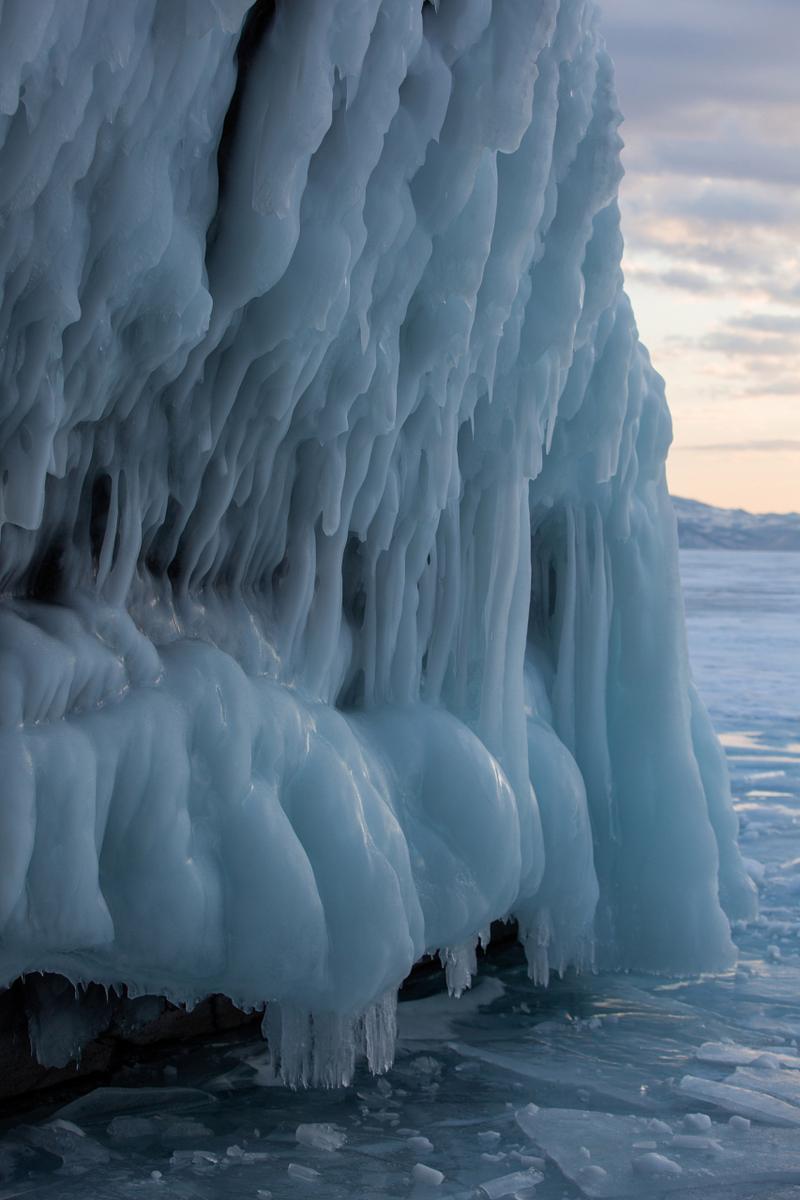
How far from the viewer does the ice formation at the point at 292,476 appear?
2.48 meters

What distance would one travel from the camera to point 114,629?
289 cm

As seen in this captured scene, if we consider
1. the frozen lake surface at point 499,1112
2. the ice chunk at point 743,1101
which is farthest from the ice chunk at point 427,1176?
the ice chunk at point 743,1101

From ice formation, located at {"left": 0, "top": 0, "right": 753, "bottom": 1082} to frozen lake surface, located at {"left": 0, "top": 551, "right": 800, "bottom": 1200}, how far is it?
0.17 meters

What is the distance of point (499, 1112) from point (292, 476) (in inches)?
60.6

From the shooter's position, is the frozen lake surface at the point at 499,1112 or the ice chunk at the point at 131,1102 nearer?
the frozen lake surface at the point at 499,1112

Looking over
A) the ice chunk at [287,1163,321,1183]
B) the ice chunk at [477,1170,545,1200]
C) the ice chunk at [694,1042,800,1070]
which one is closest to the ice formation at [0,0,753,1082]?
the ice chunk at [287,1163,321,1183]

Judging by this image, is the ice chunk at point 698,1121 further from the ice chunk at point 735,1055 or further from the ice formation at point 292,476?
the ice formation at point 292,476

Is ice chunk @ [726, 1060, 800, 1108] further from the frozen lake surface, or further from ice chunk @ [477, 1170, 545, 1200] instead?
ice chunk @ [477, 1170, 545, 1200]

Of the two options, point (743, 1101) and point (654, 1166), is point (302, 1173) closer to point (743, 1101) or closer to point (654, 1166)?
point (654, 1166)

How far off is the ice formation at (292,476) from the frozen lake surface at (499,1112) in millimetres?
175

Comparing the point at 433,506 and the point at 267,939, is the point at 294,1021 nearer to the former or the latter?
the point at 267,939

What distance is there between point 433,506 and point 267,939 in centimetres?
115

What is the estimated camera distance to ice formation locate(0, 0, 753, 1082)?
2477mm

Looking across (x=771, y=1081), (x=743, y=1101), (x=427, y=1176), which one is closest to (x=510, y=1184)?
(x=427, y=1176)
